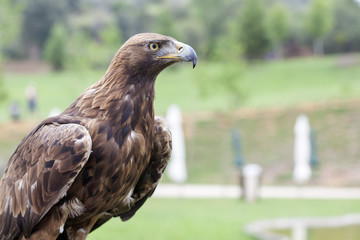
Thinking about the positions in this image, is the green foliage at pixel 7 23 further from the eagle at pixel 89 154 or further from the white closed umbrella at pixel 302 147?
the eagle at pixel 89 154

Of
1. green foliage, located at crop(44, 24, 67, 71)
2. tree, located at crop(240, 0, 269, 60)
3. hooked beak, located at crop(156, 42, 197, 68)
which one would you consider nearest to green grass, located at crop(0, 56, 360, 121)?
green foliage, located at crop(44, 24, 67, 71)


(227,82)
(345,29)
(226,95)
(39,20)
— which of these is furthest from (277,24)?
(227,82)

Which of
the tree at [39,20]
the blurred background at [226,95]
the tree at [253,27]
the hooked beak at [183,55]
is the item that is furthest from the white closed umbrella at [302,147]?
the tree at [39,20]

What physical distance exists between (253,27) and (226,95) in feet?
65.4

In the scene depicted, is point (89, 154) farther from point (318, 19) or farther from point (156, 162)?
point (318, 19)

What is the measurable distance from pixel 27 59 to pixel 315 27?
1132 inches

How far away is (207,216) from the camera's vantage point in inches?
436

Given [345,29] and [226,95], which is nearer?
[226,95]

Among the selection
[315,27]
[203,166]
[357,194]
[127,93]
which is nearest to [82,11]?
[315,27]

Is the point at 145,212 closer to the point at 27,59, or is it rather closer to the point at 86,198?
the point at 86,198

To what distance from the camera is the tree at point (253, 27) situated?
43.3 meters

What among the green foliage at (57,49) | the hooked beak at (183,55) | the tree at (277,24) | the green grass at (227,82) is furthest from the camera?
the tree at (277,24)

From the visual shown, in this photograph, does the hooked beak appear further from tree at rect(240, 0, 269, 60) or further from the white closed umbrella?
tree at rect(240, 0, 269, 60)

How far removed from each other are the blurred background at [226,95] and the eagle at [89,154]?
4.85 meters
